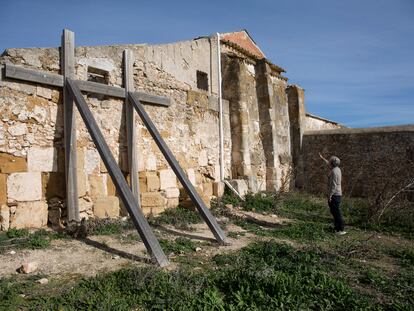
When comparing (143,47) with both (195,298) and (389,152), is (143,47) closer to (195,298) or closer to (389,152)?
(195,298)

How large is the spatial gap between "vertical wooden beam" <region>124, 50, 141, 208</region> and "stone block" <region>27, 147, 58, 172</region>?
146 cm

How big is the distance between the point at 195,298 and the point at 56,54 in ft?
15.1

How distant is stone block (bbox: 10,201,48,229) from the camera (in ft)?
16.8

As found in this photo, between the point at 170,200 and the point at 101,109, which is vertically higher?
the point at 101,109

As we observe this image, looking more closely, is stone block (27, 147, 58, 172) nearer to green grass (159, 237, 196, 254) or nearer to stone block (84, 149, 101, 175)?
stone block (84, 149, 101, 175)

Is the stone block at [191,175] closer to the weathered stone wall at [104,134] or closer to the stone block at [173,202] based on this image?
the weathered stone wall at [104,134]

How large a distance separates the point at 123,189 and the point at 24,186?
1631 millimetres

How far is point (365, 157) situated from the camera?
1150 cm

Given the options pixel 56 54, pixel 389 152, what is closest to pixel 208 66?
pixel 56 54

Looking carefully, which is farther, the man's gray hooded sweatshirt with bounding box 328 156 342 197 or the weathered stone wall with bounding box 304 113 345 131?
the weathered stone wall with bounding box 304 113 345 131

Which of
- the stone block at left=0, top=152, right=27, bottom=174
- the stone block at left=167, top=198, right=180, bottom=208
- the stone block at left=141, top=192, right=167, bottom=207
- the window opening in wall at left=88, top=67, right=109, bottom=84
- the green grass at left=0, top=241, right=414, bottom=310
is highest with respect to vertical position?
the window opening in wall at left=88, top=67, right=109, bottom=84

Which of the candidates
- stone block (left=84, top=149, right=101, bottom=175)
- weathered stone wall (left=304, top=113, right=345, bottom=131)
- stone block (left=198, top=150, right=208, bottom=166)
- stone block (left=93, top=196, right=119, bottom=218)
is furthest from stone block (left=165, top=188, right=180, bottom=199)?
weathered stone wall (left=304, top=113, right=345, bottom=131)

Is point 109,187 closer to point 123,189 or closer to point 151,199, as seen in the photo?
point 151,199

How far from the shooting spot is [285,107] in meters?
12.8
